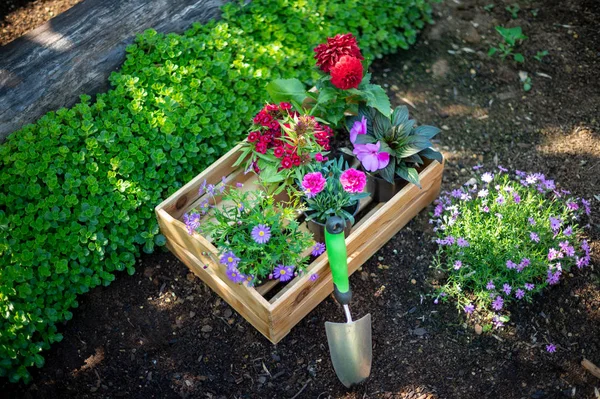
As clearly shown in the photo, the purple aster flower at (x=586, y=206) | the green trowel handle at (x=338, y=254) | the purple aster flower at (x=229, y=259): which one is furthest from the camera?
the purple aster flower at (x=586, y=206)

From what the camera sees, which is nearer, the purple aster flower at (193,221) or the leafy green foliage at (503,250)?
the purple aster flower at (193,221)

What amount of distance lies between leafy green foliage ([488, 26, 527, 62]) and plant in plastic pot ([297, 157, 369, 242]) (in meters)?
1.80

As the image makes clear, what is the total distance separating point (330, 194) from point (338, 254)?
372 millimetres

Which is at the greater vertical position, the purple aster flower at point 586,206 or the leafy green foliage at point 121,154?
the leafy green foliage at point 121,154

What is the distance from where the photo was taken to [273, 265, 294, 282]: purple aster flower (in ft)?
9.14

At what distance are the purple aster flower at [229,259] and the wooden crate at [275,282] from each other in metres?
0.10

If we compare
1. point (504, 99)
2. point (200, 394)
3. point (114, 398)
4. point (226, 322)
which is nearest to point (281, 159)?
point (226, 322)

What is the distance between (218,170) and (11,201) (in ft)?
3.35

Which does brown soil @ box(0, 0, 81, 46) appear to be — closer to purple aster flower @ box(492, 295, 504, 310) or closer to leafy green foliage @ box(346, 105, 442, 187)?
leafy green foliage @ box(346, 105, 442, 187)

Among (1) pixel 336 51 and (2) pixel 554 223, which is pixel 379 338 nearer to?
(2) pixel 554 223

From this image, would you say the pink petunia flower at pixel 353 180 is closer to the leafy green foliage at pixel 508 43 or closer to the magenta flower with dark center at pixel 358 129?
the magenta flower with dark center at pixel 358 129

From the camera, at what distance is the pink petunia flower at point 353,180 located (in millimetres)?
2777

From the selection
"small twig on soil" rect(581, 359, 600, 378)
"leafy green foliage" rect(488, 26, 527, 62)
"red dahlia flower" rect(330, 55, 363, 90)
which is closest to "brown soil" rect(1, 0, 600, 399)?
"small twig on soil" rect(581, 359, 600, 378)

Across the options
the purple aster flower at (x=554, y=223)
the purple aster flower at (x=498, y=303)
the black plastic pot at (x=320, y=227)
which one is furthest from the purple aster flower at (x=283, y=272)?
the purple aster flower at (x=554, y=223)
